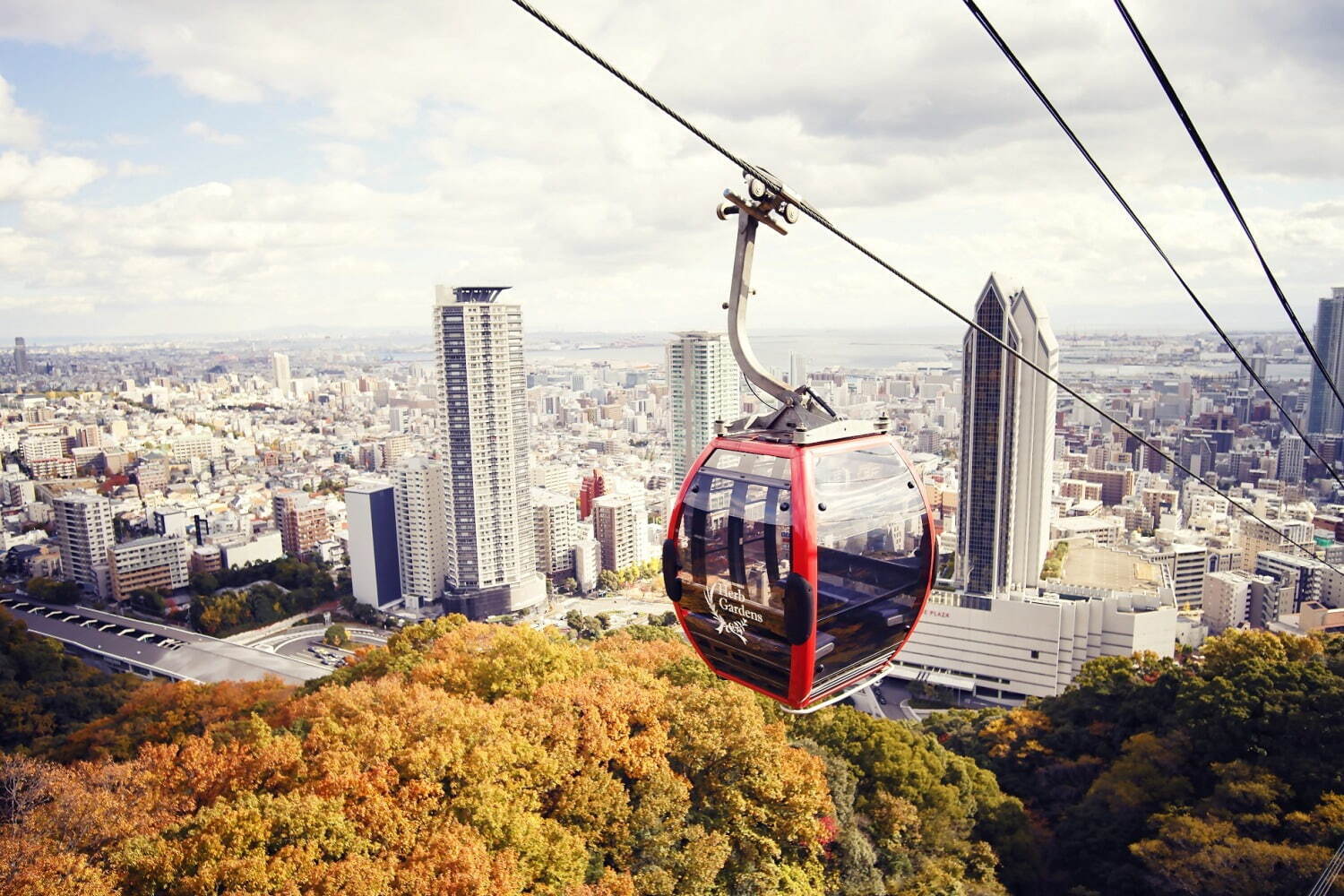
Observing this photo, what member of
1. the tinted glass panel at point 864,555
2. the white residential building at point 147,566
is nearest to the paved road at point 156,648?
the white residential building at point 147,566

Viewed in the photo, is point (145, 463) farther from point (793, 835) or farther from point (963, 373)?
point (793, 835)

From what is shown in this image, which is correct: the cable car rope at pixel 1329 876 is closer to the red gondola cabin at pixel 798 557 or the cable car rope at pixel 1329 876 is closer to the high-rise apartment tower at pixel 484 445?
the red gondola cabin at pixel 798 557

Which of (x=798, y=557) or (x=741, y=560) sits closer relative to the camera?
(x=798, y=557)

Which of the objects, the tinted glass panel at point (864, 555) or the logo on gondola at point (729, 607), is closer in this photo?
the tinted glass panel at point (864, 555)

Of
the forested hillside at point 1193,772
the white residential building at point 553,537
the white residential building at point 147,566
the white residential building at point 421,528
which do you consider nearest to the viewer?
the forested hillside at point 1193,772

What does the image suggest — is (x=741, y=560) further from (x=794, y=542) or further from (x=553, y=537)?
(x=553, y=537)

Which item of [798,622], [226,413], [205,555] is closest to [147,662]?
[205,555]

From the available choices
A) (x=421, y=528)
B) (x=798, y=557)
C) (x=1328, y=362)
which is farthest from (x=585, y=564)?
(x=1328, y=362)
